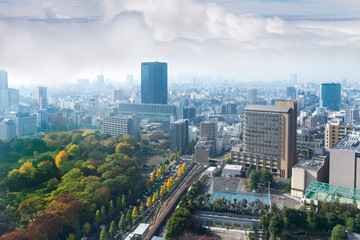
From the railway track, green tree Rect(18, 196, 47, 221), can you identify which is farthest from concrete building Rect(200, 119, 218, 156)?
green tree Rect(18, 196, 47, 221)

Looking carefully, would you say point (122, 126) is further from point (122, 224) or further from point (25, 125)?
point (122, 224)

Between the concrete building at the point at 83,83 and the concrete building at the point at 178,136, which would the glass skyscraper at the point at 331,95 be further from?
the concrete building at the point at 83,83

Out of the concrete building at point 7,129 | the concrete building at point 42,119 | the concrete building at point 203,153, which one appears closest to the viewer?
the concrete building at point 203,153

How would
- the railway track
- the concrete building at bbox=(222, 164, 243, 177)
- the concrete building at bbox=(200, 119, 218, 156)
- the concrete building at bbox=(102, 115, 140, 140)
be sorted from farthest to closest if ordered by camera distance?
the concrete building at bbox=(102, 115, 140, 140) → the concrete building at bbox=(200, 119, 218, 156) → the concrete building at bbox=(222, 164, 243, 177) → the railway track

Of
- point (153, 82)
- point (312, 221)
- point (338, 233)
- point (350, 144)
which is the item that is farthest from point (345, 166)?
point (153, 82)

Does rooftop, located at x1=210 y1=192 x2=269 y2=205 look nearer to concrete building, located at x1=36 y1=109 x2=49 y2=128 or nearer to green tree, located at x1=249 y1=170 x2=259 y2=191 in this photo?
green tree, located at x1=249 y1=170 x2=259 y2=191

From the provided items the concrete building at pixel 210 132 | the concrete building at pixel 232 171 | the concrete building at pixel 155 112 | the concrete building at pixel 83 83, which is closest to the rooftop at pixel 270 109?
the concrete building at pixel 232 171
